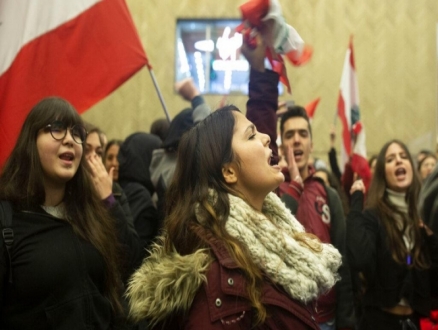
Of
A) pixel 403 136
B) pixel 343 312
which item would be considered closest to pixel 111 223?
pixel 343 312

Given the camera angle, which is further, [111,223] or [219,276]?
[111,223]

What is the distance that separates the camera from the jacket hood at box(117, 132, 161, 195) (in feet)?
15.1

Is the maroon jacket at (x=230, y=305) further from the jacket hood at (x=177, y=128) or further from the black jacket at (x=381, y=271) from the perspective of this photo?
the black jacket at (x=381, y=271)

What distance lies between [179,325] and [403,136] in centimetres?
936

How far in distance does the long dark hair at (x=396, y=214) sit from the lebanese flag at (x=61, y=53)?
1.73 meters

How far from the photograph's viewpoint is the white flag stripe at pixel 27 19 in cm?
406

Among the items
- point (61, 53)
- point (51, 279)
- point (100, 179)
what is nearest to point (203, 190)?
point (51, 279)

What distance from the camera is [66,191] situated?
3.19m

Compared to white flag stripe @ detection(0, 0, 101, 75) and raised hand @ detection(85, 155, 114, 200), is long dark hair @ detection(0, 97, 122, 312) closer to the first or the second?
raised hand @ detection(85, 155, 114, 200)

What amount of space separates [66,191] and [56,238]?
35 cm

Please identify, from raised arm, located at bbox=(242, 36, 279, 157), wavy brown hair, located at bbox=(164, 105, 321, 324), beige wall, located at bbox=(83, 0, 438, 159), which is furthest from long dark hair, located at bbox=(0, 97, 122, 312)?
beige wall, located at bbox=(83, 0, 438, 159)

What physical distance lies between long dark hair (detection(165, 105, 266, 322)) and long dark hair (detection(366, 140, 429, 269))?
83.2 inches

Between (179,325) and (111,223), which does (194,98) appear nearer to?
(111,223)

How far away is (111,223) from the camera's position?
3275 mm
